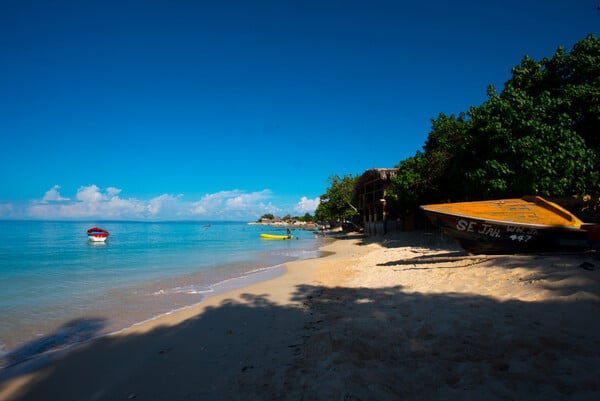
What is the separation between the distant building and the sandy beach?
17738 millimetres

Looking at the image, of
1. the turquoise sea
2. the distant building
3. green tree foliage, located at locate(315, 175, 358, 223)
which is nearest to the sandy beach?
the turquoise sea

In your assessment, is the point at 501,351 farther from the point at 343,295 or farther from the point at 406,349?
the point at 343,295

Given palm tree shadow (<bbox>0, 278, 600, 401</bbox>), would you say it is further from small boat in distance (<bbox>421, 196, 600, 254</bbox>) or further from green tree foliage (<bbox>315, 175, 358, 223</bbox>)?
green tree foliage (<bbox>315, 175, 358, 223</bbox>)

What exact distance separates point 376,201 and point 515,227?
65.8 feet

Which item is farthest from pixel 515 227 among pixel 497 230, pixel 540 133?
pixel 540 133

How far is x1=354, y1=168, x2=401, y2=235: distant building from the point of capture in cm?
2427

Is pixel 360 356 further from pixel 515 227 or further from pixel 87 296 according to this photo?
pixel 87 296

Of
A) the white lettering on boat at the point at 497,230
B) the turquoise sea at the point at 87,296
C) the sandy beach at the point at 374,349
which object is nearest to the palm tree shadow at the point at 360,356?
the sandy beach at the point at 374,349

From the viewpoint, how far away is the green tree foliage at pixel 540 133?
31.7 ft

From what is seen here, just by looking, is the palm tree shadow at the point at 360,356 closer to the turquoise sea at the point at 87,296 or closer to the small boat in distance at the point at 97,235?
the turquoise sea at the point at 87,296

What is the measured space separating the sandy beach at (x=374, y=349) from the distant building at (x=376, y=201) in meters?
17.7

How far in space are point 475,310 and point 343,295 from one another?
9.53ft

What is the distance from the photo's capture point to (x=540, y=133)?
986 cm

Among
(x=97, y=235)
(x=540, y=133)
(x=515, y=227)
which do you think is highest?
(x=540, y=133)
